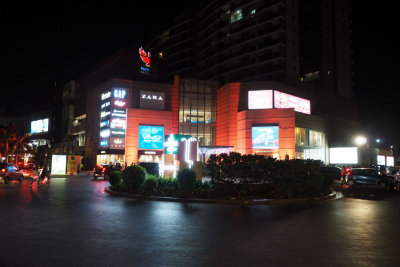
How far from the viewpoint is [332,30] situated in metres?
82.8

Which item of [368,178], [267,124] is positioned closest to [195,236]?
[368,178]

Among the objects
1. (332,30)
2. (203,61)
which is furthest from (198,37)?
(332,30)

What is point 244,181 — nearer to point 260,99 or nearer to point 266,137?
point 266,137

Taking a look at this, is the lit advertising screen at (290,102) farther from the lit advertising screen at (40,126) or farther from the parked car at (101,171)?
the lit advertising screen at (40,126)

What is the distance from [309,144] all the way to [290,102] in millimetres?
8618

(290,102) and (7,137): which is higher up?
(290,102)

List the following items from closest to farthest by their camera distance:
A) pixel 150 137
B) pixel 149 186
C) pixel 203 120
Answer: pixel 149 186 → pixel 150 137 → pixel 203 120

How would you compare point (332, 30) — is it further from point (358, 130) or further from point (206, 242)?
point (206, 242)

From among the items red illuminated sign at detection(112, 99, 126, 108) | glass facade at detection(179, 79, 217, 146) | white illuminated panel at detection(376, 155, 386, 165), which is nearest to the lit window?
glass facade at detection(179, 79, 217, 146)

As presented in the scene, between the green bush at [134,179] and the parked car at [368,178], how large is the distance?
17114mm

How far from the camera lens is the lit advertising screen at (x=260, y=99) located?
5191cm

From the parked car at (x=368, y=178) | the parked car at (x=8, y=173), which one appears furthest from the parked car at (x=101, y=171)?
the parked car at (x=368, y=178)

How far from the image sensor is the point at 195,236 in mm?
8148

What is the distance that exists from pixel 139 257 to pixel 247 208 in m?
8.10
